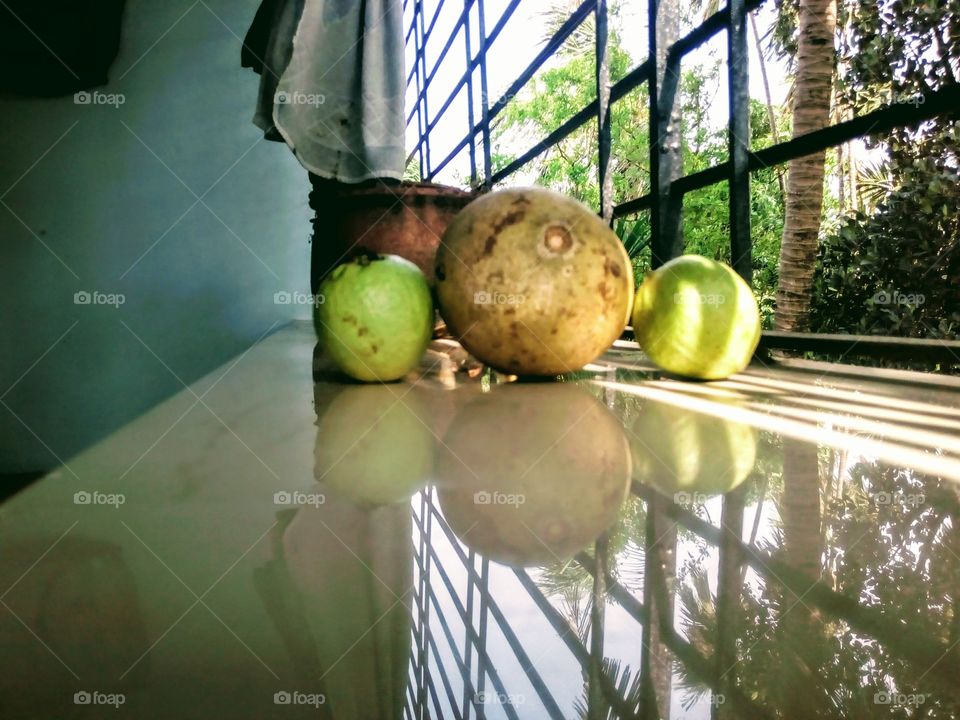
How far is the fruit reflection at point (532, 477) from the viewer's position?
0.49 metres

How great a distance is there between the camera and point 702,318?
115cm

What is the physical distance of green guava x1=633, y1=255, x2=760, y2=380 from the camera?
1.15 m

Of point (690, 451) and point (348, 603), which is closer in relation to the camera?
point (348, 603)

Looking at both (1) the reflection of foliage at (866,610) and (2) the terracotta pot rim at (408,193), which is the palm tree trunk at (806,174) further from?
(1) the reflection of foliage at (866,610)

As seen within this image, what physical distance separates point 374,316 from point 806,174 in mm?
3587

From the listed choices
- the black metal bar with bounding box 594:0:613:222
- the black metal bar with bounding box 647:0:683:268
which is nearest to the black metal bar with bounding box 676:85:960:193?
the black metal bar with bounding box 647:0:683:268

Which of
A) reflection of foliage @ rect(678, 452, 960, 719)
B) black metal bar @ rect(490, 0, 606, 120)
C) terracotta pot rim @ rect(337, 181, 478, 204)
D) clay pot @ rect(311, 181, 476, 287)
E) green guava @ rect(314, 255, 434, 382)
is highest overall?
black metal bar @ rect(490, 0, 606, 120)

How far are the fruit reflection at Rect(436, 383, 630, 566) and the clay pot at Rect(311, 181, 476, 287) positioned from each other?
3.12 feet

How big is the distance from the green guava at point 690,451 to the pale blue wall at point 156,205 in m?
2.75

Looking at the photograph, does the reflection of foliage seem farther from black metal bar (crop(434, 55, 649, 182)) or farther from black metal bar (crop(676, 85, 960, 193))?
black metal bar (crop(434, 55, 649, 182))

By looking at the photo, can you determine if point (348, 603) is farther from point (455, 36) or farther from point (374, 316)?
point (455, 36)

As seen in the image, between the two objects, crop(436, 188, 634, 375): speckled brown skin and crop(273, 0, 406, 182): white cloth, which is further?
crop(273, 0, 406, 182): white cloth

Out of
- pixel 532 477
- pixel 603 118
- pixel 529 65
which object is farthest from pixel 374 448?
pixel 529 65

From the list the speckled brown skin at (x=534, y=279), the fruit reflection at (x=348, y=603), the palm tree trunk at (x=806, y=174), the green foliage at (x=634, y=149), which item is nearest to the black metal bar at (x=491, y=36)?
the speckled brown skin at (x=534, y=279)
